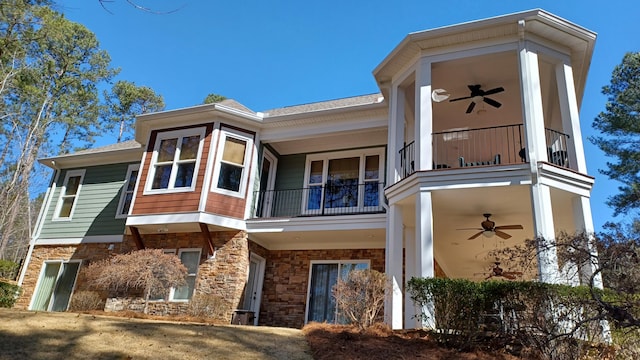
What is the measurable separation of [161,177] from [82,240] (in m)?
4.18

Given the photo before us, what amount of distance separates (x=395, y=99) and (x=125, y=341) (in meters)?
7.75

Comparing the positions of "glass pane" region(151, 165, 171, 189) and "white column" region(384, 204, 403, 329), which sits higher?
"glass pane" region(151, 165, 171, 189)

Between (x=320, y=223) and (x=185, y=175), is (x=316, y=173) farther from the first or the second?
(x=185, y=175)

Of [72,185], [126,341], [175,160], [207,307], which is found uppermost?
[175,160]

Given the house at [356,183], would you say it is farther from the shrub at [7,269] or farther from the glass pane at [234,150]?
the shrub at [7,269]

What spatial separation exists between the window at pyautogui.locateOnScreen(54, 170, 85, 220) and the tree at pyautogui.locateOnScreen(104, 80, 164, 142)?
14.7m

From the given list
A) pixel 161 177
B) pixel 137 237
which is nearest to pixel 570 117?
pixel 161 177

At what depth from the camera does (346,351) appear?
5.75m

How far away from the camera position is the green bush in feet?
39.2

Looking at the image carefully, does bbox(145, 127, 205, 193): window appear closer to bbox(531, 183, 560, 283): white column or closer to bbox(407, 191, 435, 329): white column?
bbox(407, 191, 435, 329): white column

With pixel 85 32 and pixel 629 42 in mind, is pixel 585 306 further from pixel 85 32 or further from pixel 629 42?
pixel 85 32

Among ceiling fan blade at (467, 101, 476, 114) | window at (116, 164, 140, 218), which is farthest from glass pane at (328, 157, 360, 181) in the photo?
window at (116, 164, 140, 218)

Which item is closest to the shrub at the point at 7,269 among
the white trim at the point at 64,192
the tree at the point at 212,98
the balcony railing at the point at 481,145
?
the white trim at the point at 64,192

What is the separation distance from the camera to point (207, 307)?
10.2 m
